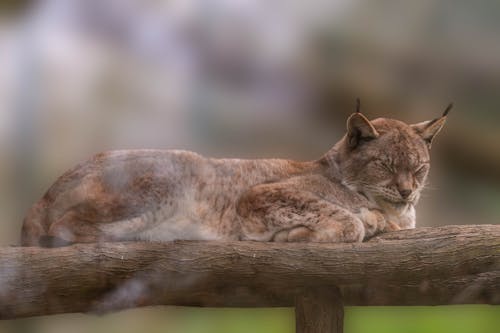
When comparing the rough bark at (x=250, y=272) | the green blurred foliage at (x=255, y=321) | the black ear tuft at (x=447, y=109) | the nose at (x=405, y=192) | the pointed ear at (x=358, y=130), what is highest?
the black ear tuft at (x=447, y=109)

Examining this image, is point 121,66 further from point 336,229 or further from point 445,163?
point 445,163

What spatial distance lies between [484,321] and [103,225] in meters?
1.26

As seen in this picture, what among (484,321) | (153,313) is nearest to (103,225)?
(153,313)

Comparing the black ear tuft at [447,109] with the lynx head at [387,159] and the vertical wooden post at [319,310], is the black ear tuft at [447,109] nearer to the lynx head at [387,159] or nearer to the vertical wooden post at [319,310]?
the lynx head at [387,159]

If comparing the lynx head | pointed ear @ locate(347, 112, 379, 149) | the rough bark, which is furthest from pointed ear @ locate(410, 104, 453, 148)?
the rough bark

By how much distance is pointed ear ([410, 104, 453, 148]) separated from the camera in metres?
2.53

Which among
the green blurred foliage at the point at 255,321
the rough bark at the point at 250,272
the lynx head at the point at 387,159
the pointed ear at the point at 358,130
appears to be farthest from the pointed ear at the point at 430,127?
the green blurred foliage at the point at 255,321

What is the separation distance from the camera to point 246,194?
2738 mm

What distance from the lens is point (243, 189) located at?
277 centimetres

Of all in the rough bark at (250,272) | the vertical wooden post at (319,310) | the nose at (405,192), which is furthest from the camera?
the nose at (405,192)

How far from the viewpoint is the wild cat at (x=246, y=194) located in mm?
2477

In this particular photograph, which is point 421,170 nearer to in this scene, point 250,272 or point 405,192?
point 405,192

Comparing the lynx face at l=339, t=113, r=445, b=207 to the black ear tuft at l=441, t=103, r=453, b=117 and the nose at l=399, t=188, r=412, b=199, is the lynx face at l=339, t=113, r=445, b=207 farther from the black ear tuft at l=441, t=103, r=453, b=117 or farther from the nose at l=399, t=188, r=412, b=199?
the black ear tuft at l=441, t=103, r=453, b=117

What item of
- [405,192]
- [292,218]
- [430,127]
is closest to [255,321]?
[292,218]
